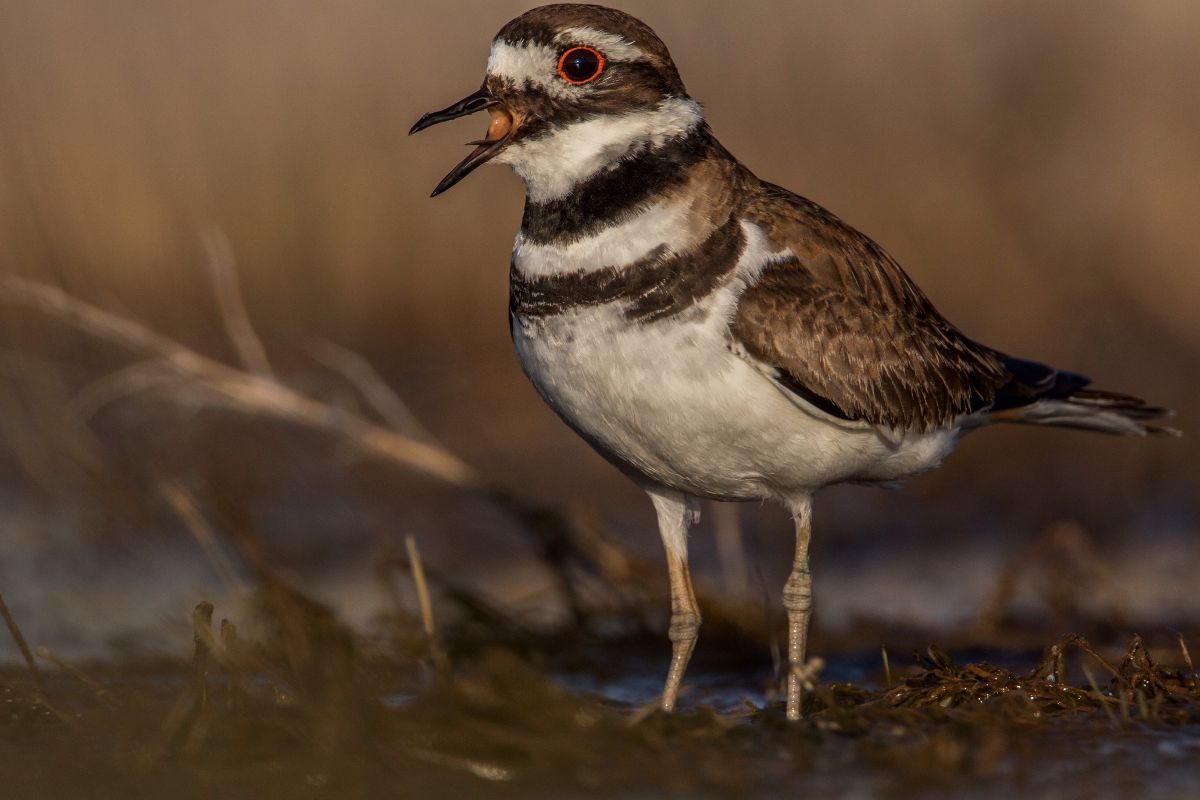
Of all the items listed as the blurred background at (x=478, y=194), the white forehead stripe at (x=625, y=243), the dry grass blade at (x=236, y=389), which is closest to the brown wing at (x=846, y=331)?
the white forehead stripe at (x=625, y=243)

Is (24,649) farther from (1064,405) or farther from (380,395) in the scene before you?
(1064,405)

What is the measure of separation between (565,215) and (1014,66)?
302 inches

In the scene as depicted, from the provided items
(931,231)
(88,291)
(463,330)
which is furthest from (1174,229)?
(88,291)

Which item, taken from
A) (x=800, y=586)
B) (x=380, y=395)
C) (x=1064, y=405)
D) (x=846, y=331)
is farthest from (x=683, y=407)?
(x=380, y=395)

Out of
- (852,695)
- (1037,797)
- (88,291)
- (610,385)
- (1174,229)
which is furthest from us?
(1174,229)

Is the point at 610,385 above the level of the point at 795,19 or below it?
below

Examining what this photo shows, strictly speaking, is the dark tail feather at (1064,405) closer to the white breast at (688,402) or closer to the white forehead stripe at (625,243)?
the white breast at (688,402)

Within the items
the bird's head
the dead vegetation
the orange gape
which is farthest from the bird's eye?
the dead vegetation

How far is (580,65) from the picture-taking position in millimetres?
5125

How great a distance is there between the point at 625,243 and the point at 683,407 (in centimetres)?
55

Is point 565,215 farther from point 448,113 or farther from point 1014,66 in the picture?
point 1014,66

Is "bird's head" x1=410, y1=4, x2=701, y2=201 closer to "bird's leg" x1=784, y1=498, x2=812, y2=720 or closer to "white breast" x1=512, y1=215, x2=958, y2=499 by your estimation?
"white breast" x1=512, y1=215, x2=958, y2=499

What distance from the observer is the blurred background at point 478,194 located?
→ 9.88m

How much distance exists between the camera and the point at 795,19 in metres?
11.6
